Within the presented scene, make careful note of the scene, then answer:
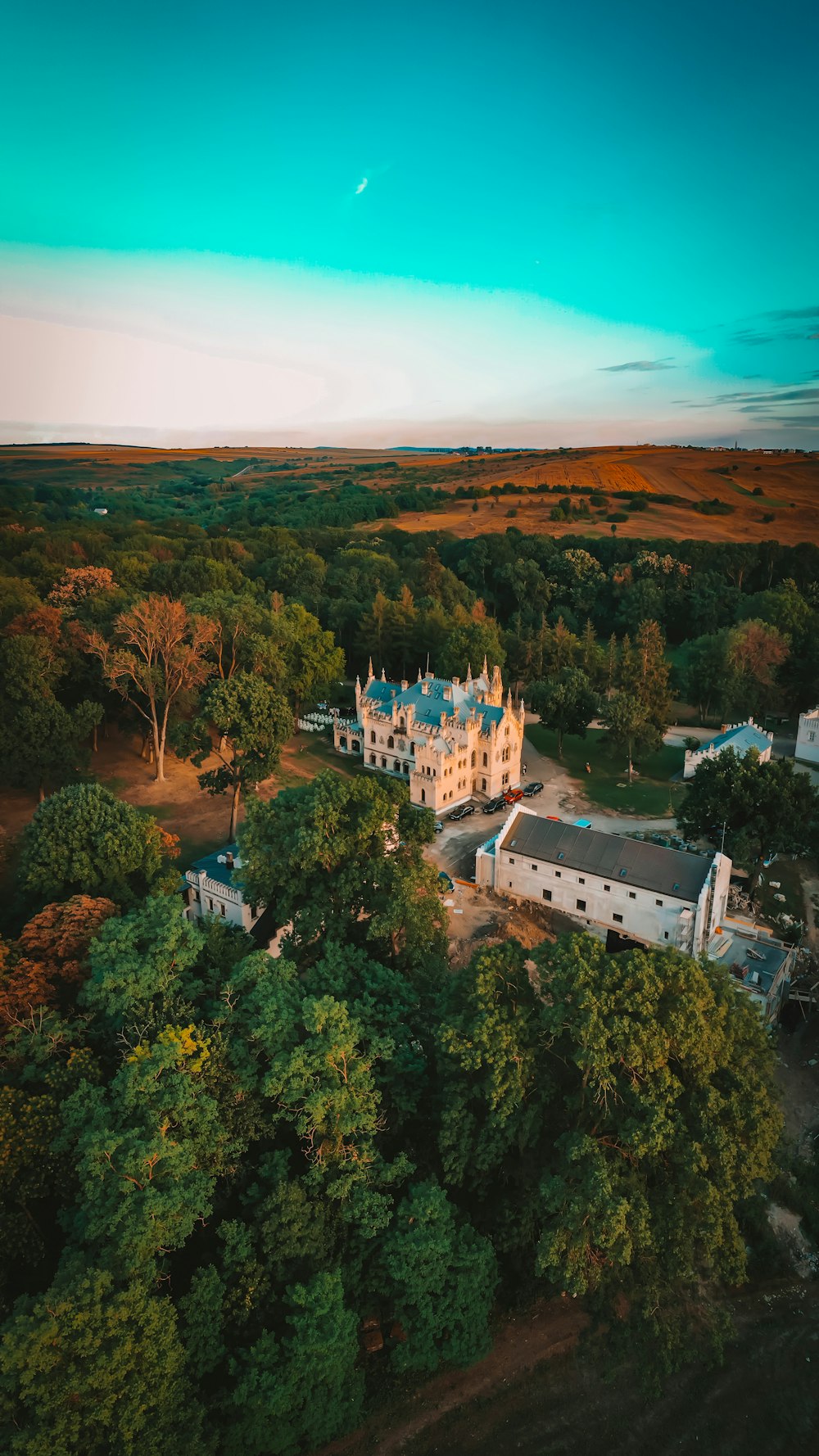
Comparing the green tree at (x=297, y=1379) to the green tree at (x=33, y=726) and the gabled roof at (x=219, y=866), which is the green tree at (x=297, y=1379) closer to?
the gabled roof at (x=219, y=866)

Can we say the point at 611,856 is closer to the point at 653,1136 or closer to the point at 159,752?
the point at 653,1136

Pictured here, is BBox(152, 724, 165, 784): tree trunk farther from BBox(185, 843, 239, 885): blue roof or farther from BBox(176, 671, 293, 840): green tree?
BBox(185, 843, 239, 885): blue roof

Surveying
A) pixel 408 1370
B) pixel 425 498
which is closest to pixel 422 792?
pixel 408 1370

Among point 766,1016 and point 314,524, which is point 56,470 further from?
point 766,1016

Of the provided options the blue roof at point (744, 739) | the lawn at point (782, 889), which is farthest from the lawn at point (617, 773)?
the lawn at point (782, 889)

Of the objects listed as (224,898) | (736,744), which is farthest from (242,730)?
(736,744)

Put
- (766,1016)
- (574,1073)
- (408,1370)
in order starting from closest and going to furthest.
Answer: (408,1370) < (574,1073) < (766,1016)
